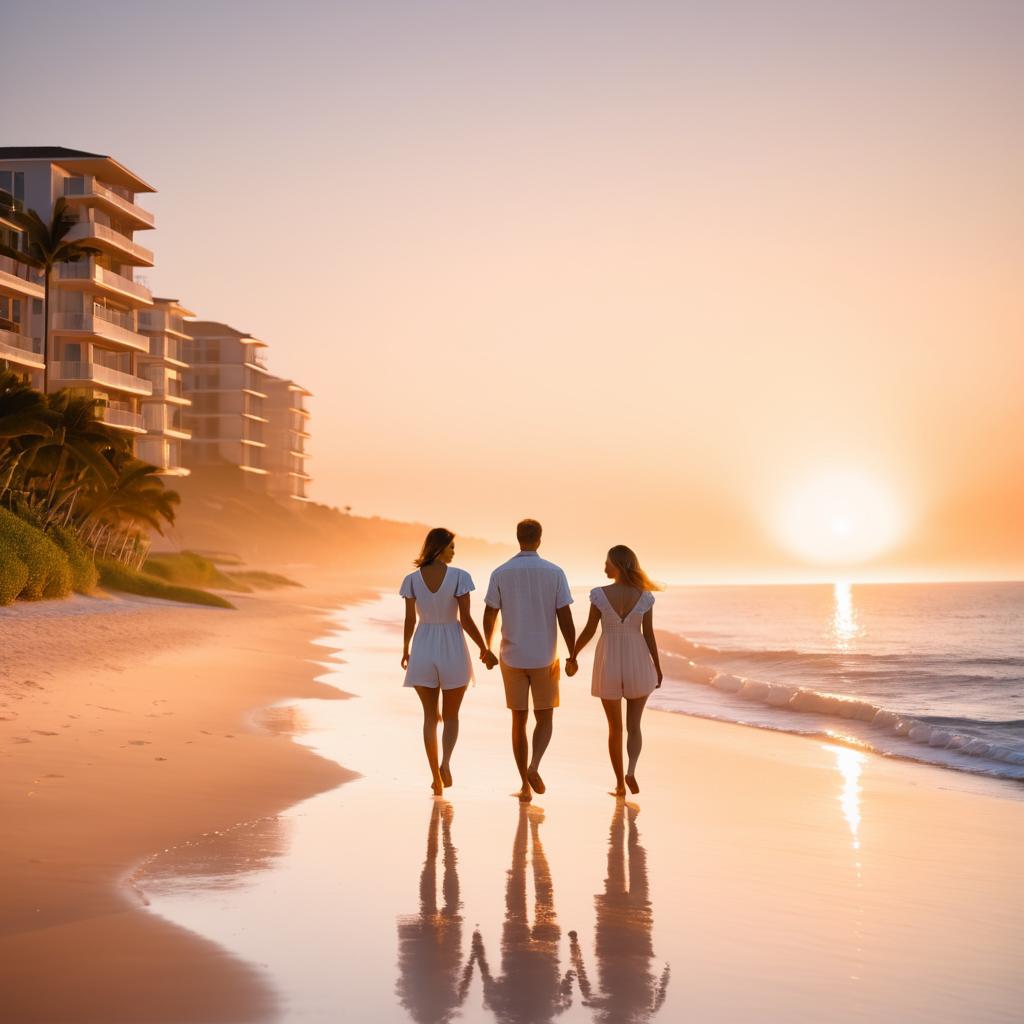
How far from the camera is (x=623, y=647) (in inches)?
396

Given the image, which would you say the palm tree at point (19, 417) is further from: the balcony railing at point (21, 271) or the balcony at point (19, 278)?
the balcony railing at point (21, 271)

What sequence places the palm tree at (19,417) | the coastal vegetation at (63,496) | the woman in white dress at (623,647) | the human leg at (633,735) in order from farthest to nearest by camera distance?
the palm tree at (19,417) → the coastal vegetation at (63,496) → the human leg at (633,735) → the woman in white dress at (623,647)

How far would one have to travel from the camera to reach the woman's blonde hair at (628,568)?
998 centimetres

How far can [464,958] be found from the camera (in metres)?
5.48

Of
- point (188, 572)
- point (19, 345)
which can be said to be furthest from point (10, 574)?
point (19, 345)

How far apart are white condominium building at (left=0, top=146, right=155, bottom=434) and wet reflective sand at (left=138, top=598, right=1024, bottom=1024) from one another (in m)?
55.0

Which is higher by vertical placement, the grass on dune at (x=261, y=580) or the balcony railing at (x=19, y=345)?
the balcony railing at (x=19, y=345)

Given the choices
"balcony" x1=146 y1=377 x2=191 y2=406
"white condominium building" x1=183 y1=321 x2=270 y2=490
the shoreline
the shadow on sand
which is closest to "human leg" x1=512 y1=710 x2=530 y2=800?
the shoreline

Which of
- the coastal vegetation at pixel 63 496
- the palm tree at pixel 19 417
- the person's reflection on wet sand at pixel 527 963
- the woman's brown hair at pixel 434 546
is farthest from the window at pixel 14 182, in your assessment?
the person's reflection on wet sand at pixel 527 963

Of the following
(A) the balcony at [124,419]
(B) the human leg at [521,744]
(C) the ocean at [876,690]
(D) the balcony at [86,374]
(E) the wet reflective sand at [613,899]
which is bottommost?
(C) the ocean at [876,690]

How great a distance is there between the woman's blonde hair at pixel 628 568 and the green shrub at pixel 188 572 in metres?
41.6

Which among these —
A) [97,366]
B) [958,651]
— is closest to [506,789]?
[958,651]

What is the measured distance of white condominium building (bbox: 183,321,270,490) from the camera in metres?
107

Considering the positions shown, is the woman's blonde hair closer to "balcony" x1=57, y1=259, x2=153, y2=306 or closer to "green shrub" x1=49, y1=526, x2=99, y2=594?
"green shrub" x1=49, y1=526, x2=99, y2=594
